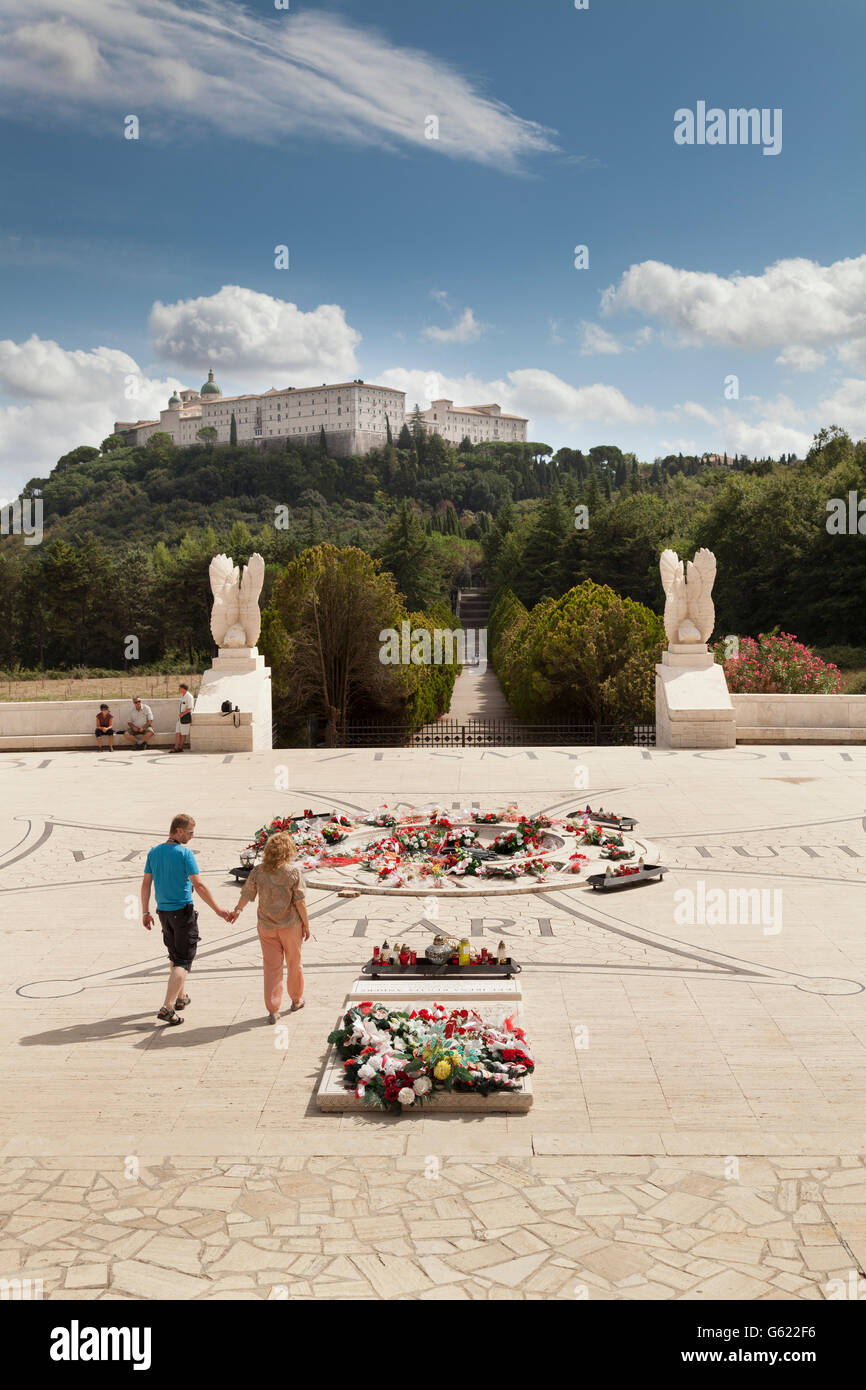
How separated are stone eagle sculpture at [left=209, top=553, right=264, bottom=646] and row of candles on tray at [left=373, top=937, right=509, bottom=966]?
49.5ft

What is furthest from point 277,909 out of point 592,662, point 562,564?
point 562,564

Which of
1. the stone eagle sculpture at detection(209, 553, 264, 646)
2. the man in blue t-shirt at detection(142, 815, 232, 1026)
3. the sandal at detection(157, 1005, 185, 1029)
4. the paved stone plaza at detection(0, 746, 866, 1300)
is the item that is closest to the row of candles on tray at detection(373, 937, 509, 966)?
the paved stone plaza at detection(0, 746, 866, 1300)

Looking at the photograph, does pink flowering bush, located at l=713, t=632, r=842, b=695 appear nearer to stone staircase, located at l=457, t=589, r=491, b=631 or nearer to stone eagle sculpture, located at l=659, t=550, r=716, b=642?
stone eagle sculpture, located at l=659, t=550, r=716, b=642

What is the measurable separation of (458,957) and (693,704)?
14.0 metres

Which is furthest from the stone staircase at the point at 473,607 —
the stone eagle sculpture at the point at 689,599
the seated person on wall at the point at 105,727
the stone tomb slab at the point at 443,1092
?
the stone tomb slab at the point at 443,1092

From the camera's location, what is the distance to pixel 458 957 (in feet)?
27.2

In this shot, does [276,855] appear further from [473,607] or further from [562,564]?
[473,607]

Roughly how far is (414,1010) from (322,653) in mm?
29381

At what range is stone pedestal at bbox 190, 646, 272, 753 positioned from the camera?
2125cm

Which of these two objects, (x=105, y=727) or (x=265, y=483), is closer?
(x=105, y=727)

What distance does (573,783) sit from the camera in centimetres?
1725

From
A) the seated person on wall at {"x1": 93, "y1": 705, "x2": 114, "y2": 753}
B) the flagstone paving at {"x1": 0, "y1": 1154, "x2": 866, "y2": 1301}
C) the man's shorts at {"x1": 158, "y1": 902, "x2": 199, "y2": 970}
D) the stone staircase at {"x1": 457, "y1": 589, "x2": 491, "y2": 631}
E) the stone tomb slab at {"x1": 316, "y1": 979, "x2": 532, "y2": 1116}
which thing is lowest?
the flagstone paving at {"x1": 0, "y1": 1154, "x2": 866, "y2": 1301}

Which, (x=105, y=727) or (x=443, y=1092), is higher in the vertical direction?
(x=105, y=727)

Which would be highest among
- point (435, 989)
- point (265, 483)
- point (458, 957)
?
point (265, 483)
